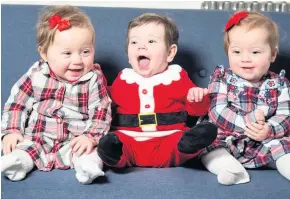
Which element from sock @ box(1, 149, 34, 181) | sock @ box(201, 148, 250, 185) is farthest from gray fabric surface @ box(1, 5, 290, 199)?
sock @ box(1, 149, 34, 181)

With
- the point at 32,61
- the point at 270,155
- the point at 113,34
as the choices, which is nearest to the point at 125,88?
the point at 113,34

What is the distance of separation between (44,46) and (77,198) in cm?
54

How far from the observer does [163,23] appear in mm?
1742

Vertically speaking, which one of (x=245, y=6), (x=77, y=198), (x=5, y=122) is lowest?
(x=77, y=198)

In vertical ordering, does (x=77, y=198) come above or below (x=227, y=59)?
below

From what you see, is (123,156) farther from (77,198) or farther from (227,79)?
(227,79)

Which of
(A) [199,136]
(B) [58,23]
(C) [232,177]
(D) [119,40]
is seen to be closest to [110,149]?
(A) [199,136]

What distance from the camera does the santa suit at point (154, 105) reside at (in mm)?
1701

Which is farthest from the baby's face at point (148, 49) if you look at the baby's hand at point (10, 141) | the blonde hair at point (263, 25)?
the baby's hand at point (10, 141)

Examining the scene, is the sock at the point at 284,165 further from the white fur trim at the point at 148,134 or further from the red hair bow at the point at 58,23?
the red hair bow at the point at 58,23

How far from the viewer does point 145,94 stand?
173cm

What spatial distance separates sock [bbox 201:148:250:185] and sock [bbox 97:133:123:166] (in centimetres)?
29

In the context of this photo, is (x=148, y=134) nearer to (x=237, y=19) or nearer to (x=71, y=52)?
(x=71, y=52)

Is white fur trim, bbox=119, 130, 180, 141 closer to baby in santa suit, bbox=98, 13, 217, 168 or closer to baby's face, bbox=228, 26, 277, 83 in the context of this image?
baby in santa suit, bbox=98, 13, 217, 168
